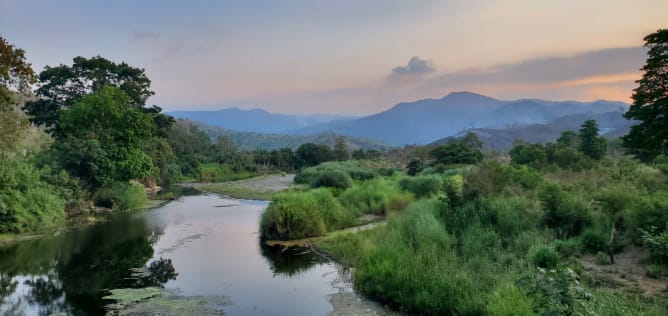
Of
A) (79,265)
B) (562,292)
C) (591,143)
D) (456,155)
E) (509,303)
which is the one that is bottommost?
(79,265)

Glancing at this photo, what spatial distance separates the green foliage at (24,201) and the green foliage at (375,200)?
1534cm

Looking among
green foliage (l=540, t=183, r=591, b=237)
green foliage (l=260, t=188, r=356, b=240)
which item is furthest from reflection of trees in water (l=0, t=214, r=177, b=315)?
Result: green foliage (l=540, t=183, r=591, b=237)

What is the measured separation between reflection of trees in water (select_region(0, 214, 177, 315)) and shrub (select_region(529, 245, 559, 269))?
35.4 ft

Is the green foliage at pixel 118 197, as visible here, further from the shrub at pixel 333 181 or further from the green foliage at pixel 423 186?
the green foliage at pixel 423 186

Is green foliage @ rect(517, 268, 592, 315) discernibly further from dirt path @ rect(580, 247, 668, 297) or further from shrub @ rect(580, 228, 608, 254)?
shrub @ rect(580, 228, 608, 254)

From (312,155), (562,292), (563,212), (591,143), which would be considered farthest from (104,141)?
(312,155)

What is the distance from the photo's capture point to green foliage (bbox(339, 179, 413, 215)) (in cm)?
2448

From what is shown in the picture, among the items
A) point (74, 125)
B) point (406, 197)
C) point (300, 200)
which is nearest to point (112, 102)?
point (74, 125)

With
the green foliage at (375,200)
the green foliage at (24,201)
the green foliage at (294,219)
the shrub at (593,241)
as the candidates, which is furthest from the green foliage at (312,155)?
the shrub at (593,241)

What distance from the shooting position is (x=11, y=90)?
18984mm

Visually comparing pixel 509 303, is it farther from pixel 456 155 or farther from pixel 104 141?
pixel 456 155

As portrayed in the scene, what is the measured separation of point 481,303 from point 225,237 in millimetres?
14874

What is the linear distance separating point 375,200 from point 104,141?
1997 cm

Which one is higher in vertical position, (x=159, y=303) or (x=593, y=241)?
(x=593, y=241)
